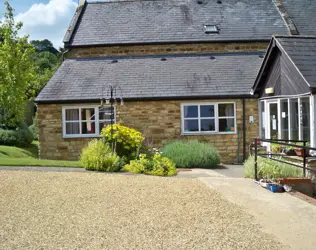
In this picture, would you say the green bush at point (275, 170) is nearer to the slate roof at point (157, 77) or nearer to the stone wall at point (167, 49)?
the slate roof at point (157, 77)

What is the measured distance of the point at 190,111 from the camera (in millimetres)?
16422

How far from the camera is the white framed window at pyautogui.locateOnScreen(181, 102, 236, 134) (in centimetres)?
1633

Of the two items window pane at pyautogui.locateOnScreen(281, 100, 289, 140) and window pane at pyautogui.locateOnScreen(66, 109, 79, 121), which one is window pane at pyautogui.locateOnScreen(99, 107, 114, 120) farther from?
window pane at pyautogui.locateOnScreen(281, 100, 289, 140)

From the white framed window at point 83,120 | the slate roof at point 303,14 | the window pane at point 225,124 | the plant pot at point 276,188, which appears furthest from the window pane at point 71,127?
the slate roof at point 303,14

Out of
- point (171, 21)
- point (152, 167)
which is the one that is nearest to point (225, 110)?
point (152, 167)

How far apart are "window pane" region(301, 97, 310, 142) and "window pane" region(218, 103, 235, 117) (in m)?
4.50

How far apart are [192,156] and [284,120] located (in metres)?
3.30

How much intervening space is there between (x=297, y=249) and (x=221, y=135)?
11.1 m

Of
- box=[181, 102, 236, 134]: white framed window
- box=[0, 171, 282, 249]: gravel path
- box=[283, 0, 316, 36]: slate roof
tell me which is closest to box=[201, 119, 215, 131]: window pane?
box=[181, 102, 236, 134]: white framed window

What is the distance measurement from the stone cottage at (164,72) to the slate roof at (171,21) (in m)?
0.05

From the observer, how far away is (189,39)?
65.6 ft

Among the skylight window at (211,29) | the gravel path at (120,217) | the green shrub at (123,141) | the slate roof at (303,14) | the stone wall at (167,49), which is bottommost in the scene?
the gravel path at (120,217)

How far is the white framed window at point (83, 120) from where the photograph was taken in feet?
53.9

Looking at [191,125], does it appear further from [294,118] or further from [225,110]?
[294,118]
